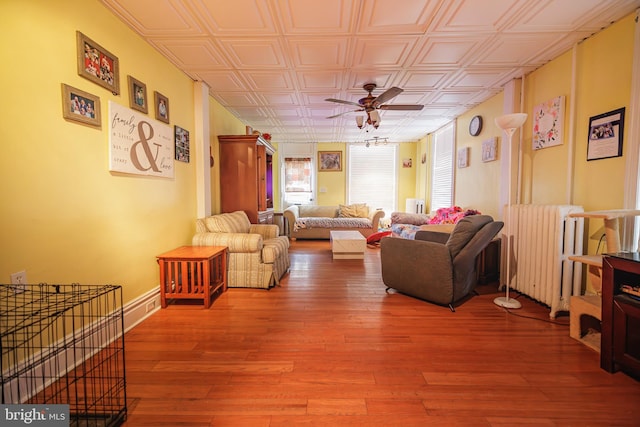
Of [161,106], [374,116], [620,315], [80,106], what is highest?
[374,116]

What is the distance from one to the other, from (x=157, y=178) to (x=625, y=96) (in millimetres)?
4421

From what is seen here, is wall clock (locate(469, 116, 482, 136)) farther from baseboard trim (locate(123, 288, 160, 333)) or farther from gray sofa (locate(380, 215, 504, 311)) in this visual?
baseboard trim (locate(123, 288, 160, 333))

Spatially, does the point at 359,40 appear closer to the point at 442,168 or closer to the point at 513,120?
the point at 513,120

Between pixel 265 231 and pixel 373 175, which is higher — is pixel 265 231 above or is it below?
below

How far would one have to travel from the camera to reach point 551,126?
117 inches

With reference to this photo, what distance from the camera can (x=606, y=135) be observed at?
239 centimetres

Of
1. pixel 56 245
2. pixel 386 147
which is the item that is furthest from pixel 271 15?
pixel 386 147

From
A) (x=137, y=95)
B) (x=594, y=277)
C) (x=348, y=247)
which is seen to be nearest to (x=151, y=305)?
(x=137, y=95)

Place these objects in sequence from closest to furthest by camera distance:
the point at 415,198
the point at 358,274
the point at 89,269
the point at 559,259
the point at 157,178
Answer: the point at 89,269 → the point at 559,259 → the point at 157,178 → the point at 358,274 → the point at 415,198

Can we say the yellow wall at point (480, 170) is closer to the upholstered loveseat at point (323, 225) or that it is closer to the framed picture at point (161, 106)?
the upholstered loveseat at point (323, 225)

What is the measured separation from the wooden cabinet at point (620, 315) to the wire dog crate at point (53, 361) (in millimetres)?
2883

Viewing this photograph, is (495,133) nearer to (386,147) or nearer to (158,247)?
(386,147)

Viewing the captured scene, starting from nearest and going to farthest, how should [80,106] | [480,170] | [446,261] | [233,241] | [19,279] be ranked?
[19,279] < [80,106] < [446,261] < [233,241] < [480,170]

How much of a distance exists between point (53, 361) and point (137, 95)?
2206 millimetres
